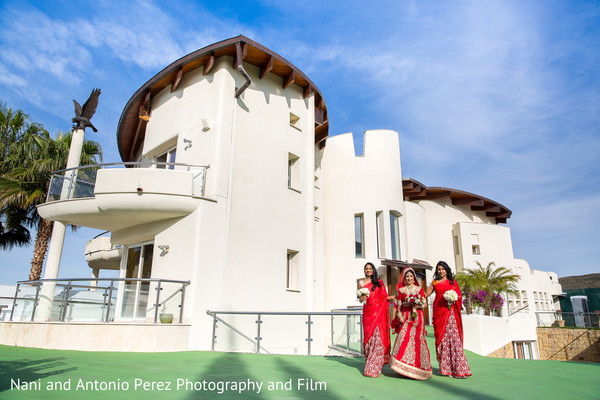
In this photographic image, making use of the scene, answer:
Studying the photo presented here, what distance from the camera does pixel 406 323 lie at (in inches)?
239

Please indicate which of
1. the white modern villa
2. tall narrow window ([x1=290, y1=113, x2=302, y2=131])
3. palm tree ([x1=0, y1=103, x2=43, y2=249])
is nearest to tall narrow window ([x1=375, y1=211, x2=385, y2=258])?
the white modern villa

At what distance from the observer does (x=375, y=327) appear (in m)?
6.42

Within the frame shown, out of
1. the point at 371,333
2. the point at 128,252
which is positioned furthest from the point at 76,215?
the point at 371,333

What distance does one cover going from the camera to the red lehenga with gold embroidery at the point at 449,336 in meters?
6.03

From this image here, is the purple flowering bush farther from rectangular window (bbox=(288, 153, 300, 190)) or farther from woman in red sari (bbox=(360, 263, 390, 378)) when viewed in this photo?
woman in red sari (bbox=(360, 263, 390, 378))

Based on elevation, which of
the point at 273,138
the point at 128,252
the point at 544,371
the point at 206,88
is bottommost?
the point at 544,371

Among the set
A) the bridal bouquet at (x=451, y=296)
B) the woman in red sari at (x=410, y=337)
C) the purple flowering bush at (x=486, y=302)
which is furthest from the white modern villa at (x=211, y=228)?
the bridal bouquet at (x=451, y=296)

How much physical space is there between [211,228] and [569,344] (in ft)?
76.7

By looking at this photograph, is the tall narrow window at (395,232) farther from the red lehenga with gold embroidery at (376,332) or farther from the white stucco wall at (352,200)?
the red lehenga with gold embroidery at (376,332)

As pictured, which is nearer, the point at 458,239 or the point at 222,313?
the point at 222,313

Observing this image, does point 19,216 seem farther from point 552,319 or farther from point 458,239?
point 552,319

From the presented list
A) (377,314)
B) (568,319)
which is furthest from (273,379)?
(568,319)

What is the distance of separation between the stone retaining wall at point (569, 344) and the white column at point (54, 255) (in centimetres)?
2532

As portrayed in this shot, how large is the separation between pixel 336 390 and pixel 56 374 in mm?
3837
